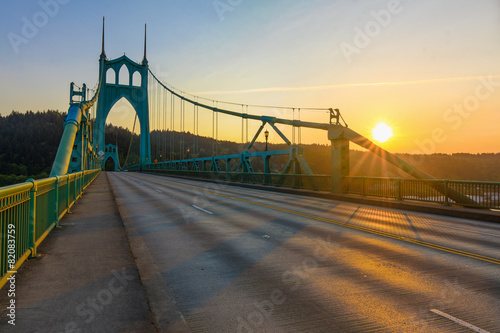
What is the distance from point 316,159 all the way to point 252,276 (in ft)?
244

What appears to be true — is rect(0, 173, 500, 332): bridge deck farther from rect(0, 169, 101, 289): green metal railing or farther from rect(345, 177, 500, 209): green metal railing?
rect(345, 177, 500, 209): green metal railing

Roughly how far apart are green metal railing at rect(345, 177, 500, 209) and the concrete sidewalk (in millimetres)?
12767

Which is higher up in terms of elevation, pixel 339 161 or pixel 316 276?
pixel 339 161

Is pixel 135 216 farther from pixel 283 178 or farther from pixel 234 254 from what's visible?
pixel 283 178

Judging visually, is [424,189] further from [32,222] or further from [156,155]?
[156,155]

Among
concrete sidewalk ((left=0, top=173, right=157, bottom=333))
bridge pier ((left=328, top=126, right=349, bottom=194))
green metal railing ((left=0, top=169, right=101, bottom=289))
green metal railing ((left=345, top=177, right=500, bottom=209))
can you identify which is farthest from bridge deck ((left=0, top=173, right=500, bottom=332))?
bridge pier ((left=328, top=126, right=349, bottom=194))

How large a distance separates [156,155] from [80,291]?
96076 millimetres

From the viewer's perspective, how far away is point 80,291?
14.4ft

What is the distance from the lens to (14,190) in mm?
4641

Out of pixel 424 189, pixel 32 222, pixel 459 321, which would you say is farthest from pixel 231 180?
pixel 459 321

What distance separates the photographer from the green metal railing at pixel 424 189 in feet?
42.7

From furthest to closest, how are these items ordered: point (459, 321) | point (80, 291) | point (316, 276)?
point (316, 276), point (80, 291), point (459, 321)

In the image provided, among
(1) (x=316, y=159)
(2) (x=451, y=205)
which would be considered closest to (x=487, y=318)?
(2) (x=451, y=205)

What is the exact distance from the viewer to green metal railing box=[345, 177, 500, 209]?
42.7 ft
